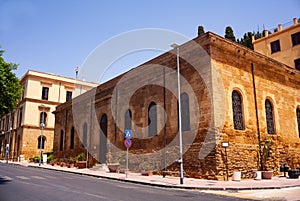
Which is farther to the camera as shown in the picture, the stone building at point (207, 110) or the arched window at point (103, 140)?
the arched window at point (103, 140)

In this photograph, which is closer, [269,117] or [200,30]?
[269,117]

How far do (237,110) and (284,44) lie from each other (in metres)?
14.4

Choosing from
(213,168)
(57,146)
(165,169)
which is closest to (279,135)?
(213,168)

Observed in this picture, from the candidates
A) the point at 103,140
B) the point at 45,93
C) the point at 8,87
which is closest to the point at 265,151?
the point at 103,140

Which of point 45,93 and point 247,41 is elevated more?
point 247,41

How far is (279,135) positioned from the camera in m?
17.5

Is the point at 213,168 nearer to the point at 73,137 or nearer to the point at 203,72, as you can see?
the point at 203,72

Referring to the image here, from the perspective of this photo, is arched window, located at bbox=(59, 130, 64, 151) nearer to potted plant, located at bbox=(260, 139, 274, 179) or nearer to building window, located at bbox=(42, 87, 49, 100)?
building window, located at bbox=(42, 87, 49, 100)

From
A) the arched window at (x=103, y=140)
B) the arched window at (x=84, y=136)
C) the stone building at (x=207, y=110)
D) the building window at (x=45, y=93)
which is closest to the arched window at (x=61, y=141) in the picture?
the arched window at (x=84, y=136)

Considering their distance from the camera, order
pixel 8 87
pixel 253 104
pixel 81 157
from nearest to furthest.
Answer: pixel 8 87
pixel 253 104
pixel 81 157

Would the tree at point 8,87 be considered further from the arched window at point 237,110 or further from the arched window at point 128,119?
the arched window at point 237,110

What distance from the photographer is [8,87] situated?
12.2m

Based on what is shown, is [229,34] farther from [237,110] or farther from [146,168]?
[146,168]

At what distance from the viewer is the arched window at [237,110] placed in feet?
50.9
